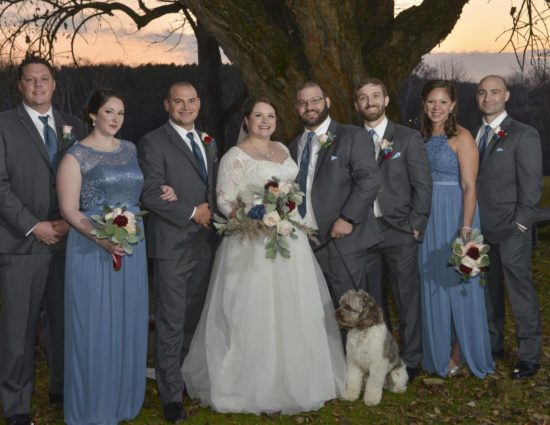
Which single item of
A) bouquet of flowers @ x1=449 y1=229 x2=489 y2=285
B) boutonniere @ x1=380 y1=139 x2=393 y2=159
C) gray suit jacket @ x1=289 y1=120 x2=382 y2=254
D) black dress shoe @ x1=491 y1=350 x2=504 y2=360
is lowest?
black dress shoe @ x1=491 y1=350 x2=504 y2=360

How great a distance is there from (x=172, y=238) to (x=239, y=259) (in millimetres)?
627

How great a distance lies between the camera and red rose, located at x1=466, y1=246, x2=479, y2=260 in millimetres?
6902

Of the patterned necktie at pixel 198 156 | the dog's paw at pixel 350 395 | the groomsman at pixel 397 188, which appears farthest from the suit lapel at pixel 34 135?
the dog's paw at pixel 350 395

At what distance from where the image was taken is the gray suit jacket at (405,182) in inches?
278

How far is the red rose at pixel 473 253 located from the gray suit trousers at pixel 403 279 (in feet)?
1.80

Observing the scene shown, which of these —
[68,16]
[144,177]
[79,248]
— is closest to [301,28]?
[144,177]

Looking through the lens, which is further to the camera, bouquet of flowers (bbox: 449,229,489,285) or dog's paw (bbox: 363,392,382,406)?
bouquet of flowers (bbox: 449,229,489,285)

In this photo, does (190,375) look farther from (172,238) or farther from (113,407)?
(172,238)

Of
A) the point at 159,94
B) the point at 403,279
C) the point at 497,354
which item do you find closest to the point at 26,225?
the point at 403,279

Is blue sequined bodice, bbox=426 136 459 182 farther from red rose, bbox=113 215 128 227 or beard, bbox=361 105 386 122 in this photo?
red rose, bbox=113 215 128 227

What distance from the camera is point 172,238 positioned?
21.2 feet

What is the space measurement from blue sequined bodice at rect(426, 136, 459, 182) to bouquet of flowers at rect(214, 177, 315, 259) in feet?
5.13

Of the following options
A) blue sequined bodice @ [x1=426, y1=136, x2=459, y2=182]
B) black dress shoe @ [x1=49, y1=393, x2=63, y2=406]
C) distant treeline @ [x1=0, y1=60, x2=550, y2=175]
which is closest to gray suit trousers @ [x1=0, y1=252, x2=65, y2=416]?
black dress shoe @ [x1=49, y1=393, x2=63, y2=406]

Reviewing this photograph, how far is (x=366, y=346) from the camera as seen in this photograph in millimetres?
6707
